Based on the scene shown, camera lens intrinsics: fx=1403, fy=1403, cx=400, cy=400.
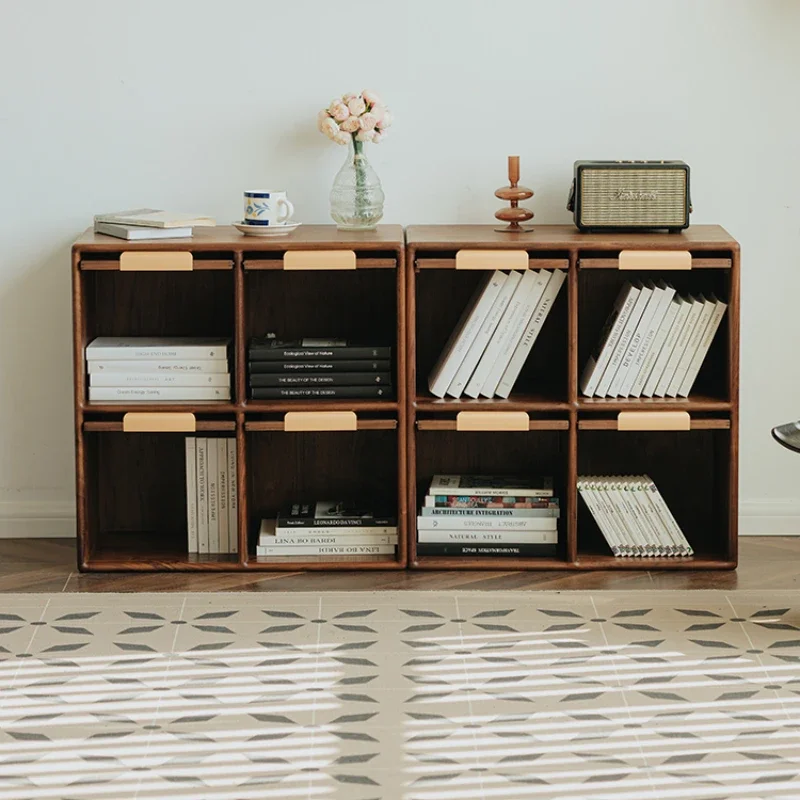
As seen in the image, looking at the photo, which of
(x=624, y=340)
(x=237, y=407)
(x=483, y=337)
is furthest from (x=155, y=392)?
(x=624, y=340)

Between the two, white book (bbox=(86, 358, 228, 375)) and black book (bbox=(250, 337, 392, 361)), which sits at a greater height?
black book (bbox=(250, 337, 392, 361))

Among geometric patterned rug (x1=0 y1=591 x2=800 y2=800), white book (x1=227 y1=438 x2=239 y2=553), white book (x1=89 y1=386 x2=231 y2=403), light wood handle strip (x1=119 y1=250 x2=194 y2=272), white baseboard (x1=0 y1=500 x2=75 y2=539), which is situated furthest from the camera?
white baseboard (x1=0 y1=500 x2=75 y2=539)

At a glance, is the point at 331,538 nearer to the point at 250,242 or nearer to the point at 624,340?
the point at 250,242

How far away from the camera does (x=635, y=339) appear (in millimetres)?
3379

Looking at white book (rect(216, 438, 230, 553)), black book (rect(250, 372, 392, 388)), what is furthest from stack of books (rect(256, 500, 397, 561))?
black book (rect(250, 372, 392, 388))

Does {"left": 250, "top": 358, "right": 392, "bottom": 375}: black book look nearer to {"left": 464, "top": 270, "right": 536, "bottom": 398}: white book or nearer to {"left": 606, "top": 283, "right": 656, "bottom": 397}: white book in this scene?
{"left": 464, "top": 270, "right": 536, "bottom": 398}: white book

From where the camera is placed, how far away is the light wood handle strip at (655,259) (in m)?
3.29

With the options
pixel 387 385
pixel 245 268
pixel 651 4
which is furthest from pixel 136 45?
pixel 651 4

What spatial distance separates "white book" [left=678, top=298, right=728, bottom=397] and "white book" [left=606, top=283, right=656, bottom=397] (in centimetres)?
14

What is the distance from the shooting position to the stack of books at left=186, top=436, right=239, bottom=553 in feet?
11.4

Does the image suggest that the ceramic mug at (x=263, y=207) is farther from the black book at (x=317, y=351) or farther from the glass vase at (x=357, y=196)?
the black book at (x=317, y=351)

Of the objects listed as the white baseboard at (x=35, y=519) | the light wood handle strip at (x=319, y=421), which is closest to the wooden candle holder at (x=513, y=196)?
the light wood handle strip at (x=319, y=421)

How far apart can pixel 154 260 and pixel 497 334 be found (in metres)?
0.83

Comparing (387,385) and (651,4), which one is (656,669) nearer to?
(387,385)
